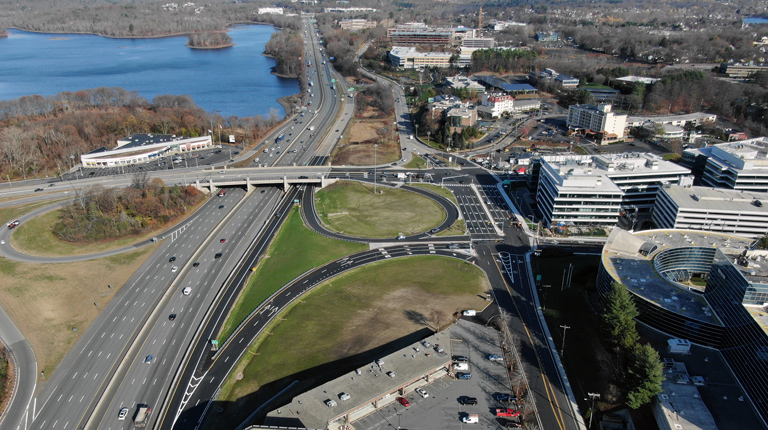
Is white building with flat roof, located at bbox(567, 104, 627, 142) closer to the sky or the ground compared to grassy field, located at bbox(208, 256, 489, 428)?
closer to the sky

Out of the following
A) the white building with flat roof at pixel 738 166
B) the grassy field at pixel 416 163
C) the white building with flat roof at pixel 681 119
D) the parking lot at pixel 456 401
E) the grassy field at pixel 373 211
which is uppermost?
the white building with flat roof at pixel 738 166

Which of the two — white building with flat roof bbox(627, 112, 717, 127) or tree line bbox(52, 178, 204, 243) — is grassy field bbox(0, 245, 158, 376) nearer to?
tree line bbox(52, 178, 204, 243)

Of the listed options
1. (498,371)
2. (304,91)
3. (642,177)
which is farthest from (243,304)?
(304,91)

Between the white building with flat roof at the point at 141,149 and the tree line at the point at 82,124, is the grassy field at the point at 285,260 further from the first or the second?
the tree line at the point at 82,124

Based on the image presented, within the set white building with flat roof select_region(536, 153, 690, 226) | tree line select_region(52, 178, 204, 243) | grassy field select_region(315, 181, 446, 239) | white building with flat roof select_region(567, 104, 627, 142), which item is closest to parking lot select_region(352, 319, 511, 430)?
grassy field select_region(315, 181, 446, 239)

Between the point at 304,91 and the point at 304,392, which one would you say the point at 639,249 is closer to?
the point at 304,392

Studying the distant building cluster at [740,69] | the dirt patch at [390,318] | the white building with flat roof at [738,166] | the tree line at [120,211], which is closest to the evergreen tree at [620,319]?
the dirt patch at [390,318]
